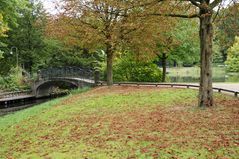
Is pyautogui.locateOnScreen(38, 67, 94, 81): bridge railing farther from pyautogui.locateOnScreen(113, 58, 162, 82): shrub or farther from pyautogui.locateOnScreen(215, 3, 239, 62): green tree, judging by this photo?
pyautogui.locateOnScreen(215, 3, 239, 62): green tree

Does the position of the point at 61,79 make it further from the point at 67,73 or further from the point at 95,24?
the point at 95,24

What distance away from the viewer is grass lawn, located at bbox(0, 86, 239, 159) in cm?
828

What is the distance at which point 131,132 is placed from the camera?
10281mm

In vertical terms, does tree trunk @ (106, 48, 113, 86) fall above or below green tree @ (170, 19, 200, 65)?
below

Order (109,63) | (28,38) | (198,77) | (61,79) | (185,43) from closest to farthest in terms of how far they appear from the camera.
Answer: (109,63) → (185,43) → (61,79) → (198,77) → (28,38)

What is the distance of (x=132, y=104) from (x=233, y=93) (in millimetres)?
6124

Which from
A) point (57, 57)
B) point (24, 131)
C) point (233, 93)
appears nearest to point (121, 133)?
point (24, 131)

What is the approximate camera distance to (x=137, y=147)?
865cm

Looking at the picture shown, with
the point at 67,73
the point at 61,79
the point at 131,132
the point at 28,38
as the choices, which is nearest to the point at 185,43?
the point at 67,73

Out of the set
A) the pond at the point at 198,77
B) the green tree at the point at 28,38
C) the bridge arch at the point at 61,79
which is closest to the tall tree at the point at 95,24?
the bridge arch at the point at 61,79

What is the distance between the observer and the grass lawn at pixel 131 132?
8281 millimetres

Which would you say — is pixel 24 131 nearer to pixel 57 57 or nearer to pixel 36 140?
pixel 36 140

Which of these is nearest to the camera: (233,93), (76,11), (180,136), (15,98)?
(180,136)

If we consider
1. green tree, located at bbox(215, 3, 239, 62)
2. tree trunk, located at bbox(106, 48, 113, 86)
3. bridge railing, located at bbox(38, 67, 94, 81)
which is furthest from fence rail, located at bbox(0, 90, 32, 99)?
green tree, located at bbox(215, 3, 239, 62)
